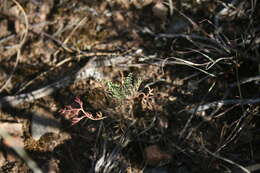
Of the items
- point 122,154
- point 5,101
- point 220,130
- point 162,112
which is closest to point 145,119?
point 162,112

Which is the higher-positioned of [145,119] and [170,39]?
Result: [170,39]

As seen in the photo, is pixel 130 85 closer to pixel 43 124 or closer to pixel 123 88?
pixel 123 88

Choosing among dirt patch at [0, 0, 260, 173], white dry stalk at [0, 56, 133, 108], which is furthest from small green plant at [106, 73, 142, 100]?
white dry stalk at [0, 56, 133, 108]

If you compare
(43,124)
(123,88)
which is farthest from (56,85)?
(123,88)

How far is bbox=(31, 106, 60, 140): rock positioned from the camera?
2.42 m

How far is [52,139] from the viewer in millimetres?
2398

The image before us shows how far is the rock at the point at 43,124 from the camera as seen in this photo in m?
2.42

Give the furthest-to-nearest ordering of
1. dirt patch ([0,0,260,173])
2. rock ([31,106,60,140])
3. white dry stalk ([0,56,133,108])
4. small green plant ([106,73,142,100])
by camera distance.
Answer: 1. white dry stalk ([0,56,133,108])
2. rock ([31,106,60,140])
3. dirt patch ([0,0,260,173])
4. small green plant ([106,73,142,100])

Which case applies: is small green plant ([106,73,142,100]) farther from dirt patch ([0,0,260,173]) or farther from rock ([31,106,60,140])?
rock ([31,106,60,140])

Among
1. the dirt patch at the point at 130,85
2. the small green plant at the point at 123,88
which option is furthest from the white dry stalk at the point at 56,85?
the small green plant at the point at 123,88

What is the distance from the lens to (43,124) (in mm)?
2434

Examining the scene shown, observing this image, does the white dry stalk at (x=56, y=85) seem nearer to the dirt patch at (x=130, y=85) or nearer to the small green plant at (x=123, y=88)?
the dirt patch at (x=130, y=85)

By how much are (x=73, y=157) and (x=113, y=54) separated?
77 centimetres

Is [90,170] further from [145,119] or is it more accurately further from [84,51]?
[84,51]
